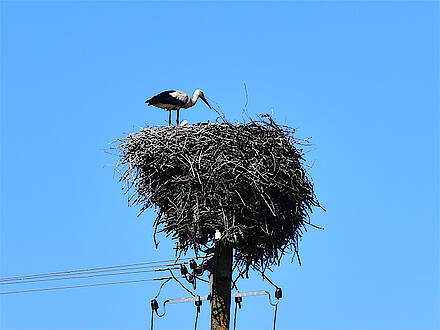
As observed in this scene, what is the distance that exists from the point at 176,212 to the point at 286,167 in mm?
1781

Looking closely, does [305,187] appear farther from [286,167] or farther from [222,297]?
[222,297]

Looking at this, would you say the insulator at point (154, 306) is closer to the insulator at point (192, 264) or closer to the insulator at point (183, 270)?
the insulator at point (183, 270)

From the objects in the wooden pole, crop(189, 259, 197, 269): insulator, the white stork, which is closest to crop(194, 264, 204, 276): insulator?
crop(189, 259, 197, 269): insulator

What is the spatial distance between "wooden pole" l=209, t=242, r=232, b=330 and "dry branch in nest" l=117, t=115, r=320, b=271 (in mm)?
212

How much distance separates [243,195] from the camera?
13.4 meters

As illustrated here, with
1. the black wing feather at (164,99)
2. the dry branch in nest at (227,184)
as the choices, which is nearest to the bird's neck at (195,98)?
the black wing feather at (164,99)

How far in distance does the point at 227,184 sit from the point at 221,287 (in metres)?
1.48

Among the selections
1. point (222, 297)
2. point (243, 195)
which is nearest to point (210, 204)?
point (243, 195)

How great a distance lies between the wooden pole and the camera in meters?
13.0

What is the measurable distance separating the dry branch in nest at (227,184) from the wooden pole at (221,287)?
0.69 ft

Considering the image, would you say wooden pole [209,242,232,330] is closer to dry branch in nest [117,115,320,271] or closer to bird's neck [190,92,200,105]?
dry branch in nest [117,115,320,271]

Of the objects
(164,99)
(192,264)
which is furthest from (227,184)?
(164,99)

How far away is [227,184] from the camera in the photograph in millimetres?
13305

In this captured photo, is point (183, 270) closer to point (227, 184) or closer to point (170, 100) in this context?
point (227, 184)
